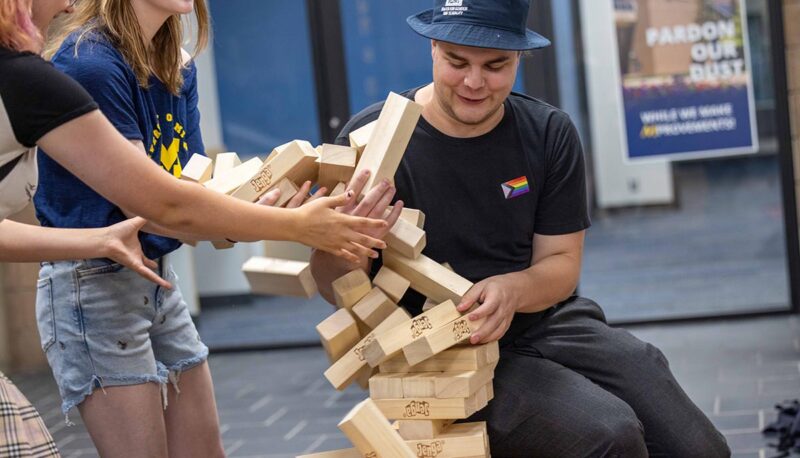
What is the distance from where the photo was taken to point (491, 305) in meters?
2.50

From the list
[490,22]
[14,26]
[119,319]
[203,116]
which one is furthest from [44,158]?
[203,116]

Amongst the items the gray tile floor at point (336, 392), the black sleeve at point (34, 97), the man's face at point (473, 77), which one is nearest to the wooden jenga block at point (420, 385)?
the man's face at point (473, 77)

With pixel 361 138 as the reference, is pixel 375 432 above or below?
below

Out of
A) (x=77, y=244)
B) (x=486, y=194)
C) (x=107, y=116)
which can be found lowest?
(x=486, y=194)

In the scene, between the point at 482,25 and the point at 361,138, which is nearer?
the point at 361,138

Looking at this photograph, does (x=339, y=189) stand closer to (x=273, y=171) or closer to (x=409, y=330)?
(x=273, y=171)

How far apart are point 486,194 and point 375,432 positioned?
75 centimetres

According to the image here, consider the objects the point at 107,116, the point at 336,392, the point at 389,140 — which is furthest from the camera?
the point at 336,392

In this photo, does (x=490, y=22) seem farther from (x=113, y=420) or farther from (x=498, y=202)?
(x=113, y=420)

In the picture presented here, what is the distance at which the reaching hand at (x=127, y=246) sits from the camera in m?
2.19

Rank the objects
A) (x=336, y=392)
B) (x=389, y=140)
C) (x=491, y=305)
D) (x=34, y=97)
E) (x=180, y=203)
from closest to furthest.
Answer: (x=34, y=97), (x=180, y=203), (x=389, y=140), (x=491, y=305), (x=336, y=392)

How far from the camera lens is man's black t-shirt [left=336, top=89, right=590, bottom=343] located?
2789 millimetres

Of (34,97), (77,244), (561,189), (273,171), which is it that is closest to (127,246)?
(77,244)

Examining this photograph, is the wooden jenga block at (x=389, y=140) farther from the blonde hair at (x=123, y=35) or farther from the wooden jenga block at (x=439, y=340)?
the blonde hair at (x=123, y=35)
